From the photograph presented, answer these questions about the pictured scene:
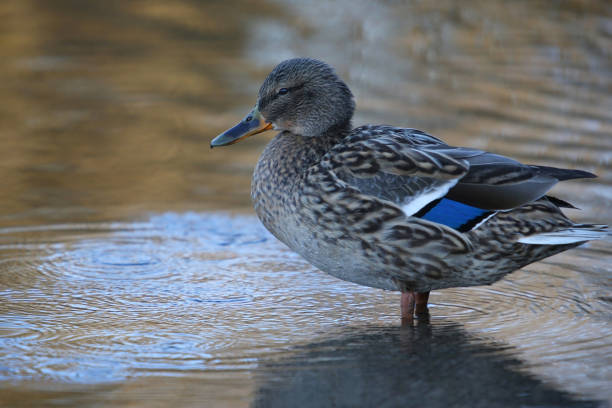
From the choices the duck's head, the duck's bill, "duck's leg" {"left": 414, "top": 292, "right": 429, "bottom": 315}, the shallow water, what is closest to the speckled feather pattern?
"duck's leg" {"left": 414, "top": 292, "right": 429, "bottom": 315}

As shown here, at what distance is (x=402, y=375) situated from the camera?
14.7 feet

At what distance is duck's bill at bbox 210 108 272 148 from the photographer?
5820 millimetres

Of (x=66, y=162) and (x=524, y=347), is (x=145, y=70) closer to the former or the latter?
(x=66, y=162)

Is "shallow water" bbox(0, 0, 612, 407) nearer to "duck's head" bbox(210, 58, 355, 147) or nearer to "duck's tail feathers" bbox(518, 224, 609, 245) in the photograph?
"duck's tail feathers" bbox(518, 224, 609, 245)

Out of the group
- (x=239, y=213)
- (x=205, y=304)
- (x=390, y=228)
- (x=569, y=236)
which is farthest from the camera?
(x=239, y=213)

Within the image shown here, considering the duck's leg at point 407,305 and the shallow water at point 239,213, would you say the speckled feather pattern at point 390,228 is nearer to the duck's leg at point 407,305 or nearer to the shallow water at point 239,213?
the duck's leg at point 407,305

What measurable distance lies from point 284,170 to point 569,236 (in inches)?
60.9

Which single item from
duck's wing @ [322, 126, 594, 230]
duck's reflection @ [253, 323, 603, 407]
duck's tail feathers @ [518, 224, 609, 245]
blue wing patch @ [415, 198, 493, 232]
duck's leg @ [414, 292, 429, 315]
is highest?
duck's wing @ [322, 126, 594, 230]

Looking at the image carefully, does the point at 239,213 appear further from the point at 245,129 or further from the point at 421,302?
the point at 421,302

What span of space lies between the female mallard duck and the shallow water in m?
0.32

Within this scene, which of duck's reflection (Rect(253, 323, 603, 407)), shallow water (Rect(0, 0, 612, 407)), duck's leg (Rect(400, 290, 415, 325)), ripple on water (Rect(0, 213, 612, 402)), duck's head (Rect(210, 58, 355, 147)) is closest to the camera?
duck's reflection (Rect(253, 323, 603, 407))

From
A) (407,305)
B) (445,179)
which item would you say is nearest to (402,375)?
(407,305)

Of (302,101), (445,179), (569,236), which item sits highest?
(302,101)

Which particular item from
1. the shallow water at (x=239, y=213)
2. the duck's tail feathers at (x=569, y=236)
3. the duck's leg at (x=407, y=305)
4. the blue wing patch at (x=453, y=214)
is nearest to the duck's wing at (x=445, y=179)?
the blue wing patch at (x=453, y=214)
